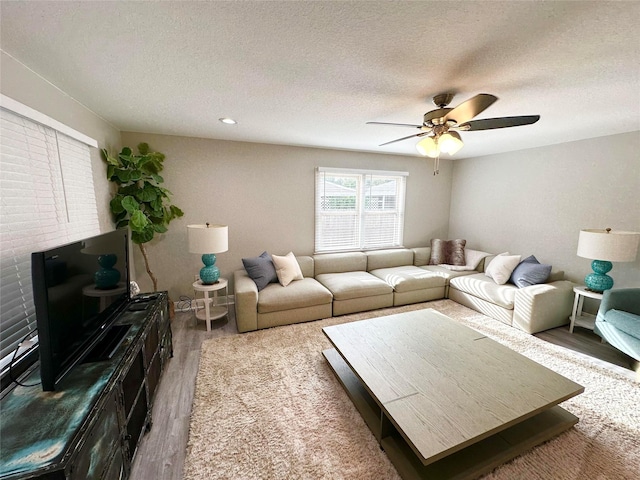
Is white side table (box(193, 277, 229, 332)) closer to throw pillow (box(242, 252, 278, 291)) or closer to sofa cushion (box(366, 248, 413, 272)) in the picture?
throw pillow (box(242, 252, 278, 291))

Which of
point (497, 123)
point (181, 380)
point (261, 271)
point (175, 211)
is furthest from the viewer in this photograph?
point (261, 271)

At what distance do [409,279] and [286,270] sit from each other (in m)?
1.84

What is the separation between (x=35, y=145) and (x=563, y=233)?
5591 mm

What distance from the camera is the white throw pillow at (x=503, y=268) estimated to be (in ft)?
11.6

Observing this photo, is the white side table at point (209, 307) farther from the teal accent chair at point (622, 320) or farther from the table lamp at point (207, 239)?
the teal accent chair at point (622, 320)

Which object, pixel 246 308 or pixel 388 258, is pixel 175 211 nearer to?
pixel 246 308

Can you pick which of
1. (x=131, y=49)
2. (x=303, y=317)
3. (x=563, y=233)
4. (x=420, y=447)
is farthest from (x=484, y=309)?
(x=131, y=49)

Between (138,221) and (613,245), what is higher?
(138,221)

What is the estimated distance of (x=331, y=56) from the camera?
148cm

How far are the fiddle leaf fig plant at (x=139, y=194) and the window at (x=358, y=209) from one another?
2.18m

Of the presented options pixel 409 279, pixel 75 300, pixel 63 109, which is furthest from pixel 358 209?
pixel 75 300

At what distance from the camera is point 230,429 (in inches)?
67.7

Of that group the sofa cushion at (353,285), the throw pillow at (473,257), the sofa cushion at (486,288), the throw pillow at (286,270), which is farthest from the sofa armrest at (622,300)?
the throw pillow at (286,270)

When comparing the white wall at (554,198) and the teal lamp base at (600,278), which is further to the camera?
the white wall at (554,198)
